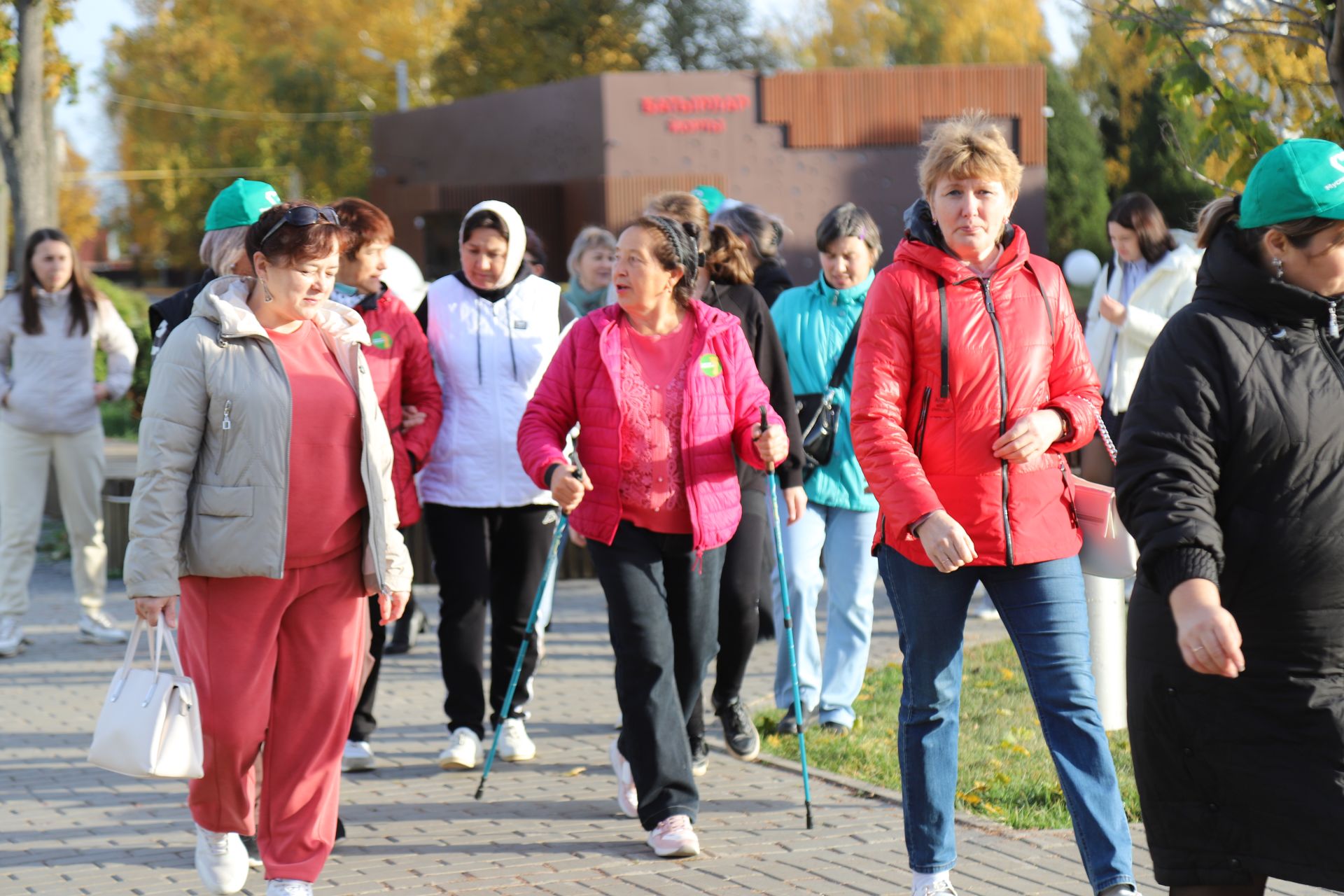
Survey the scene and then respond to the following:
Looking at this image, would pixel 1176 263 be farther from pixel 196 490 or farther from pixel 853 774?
pixel 196 490

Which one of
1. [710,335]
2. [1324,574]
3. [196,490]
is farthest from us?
[710,335]

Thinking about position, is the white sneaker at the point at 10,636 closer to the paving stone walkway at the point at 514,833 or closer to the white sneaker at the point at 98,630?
the white sneaker at the point at 98,630

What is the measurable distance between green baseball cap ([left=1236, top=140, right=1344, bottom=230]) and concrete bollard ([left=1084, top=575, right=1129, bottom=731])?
10.5 ft

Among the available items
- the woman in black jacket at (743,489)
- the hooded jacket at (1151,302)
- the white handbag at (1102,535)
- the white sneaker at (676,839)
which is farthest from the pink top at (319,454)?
the hooded jacket at (1151,302)

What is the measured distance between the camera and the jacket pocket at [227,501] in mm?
4531

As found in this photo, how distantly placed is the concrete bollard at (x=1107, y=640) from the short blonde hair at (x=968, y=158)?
7.61 feet

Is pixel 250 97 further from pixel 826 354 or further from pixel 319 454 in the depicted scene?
pixel 319 454

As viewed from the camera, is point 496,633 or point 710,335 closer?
point 710,335

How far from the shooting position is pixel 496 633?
657 cm

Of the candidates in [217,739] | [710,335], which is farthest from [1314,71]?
[217,739]

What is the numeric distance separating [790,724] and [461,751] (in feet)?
4.47

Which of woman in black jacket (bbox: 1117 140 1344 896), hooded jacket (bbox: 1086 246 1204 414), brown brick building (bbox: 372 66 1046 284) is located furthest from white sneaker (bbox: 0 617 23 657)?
brown brick building (bbox: 372 66 1046 284)

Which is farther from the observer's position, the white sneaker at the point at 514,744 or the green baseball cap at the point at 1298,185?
the white sneaker at the point at 514,744

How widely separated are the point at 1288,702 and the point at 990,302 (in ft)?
4.87
